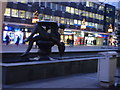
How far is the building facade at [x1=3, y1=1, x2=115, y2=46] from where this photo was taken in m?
50.4

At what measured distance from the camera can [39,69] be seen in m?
8.55

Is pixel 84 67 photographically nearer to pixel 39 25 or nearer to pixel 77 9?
pixel 39 25

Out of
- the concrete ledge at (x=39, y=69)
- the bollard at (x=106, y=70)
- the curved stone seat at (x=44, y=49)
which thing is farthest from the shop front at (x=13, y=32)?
the bollard at (x=106, y=70)

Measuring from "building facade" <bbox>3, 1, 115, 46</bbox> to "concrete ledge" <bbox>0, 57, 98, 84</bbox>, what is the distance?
2885cm

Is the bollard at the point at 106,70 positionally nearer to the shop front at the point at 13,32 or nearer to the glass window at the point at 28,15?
Result: the shop front at the point at 13,32

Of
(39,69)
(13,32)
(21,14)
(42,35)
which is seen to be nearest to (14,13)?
(21,14)

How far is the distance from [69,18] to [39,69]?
58969 millimetres

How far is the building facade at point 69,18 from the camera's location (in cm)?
5043

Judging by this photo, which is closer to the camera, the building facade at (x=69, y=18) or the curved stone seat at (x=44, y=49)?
the curved stone seat at (x=44, y=49)

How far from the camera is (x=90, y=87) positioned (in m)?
7.34

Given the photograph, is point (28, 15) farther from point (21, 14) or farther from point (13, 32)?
point (13, 32)

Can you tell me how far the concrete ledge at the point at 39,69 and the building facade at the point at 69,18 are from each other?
28.8 m

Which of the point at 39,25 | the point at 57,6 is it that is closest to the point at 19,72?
the point at 39,25

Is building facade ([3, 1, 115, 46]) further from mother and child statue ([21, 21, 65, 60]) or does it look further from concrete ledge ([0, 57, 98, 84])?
concrete ledge ([0, 57, 98, 84])
